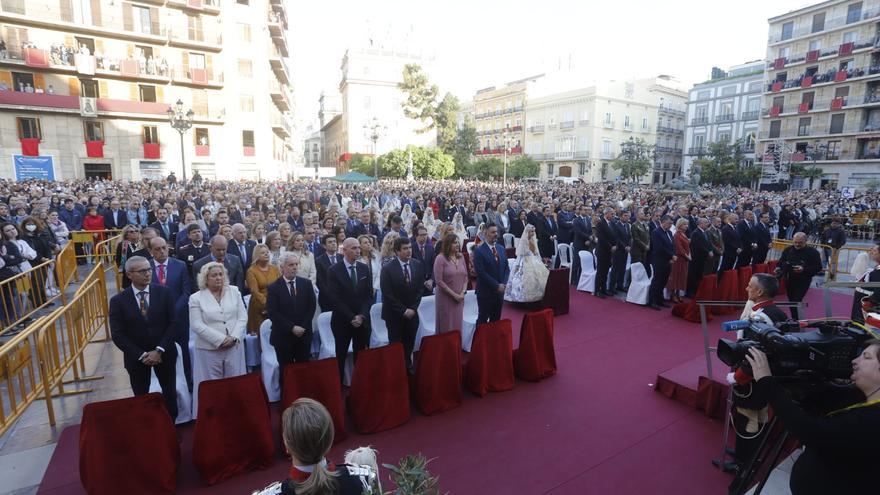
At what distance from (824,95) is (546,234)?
142ft

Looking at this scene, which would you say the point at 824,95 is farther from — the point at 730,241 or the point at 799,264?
the point at 799,264

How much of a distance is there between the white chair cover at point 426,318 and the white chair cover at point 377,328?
46 cm

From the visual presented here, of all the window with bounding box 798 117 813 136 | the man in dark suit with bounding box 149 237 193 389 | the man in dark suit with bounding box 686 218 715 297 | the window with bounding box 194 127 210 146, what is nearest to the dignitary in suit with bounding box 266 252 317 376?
the man in dark suit with bounding box 149 237 193 389

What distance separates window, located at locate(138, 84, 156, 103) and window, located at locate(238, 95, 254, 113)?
17.9 feet

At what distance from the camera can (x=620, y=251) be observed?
28.2 feet

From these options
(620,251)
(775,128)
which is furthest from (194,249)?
(775,128)

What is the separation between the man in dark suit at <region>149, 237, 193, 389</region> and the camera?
4664 millimetres

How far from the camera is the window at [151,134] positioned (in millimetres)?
31094

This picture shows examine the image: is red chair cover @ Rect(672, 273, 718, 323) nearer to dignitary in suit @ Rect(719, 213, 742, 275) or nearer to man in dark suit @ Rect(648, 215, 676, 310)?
man in dark suit @ Rect(648, 215, 676, 310)

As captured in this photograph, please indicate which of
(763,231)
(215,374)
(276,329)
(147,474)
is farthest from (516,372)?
(763,231)

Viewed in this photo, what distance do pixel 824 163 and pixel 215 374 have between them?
49336 mm

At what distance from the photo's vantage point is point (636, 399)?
488 cm

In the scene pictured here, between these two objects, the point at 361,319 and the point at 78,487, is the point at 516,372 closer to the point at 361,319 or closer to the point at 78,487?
the point at 361,319

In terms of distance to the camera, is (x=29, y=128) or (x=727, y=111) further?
(x=727, y=111)
